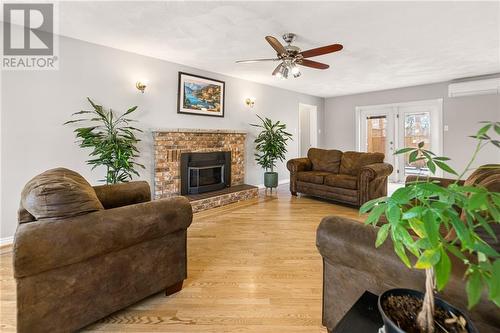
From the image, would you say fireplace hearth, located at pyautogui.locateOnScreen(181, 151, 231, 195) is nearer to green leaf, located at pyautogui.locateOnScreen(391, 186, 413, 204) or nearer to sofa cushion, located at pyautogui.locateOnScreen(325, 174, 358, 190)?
sofa cushion, located at pyautogui.locateOnScreen(325, 174, 358, 190)

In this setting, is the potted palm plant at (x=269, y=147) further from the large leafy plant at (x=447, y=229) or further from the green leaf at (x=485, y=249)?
the green leaf at (x=485, y=249)

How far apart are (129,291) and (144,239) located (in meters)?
0.33

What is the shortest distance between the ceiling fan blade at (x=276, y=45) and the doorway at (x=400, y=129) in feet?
14.6

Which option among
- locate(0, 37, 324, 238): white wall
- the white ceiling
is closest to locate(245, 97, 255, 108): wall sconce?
the white ceiling

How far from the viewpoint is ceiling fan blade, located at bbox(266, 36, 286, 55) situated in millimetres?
2570

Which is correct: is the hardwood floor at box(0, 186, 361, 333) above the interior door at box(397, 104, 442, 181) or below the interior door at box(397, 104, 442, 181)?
below

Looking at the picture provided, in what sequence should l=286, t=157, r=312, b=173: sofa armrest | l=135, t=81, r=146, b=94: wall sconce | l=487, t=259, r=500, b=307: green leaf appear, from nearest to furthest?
l=487, t=259, r=500, b=307: green leaf, l=135, t=81, r=146, b=94: wall sconce, l=286, t=157, r=312, b=173: sofa armrest

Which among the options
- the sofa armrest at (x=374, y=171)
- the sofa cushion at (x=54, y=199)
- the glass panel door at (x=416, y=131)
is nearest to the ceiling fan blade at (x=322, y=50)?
the sofa armrest at (x=374, y=171)

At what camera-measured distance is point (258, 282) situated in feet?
6.75

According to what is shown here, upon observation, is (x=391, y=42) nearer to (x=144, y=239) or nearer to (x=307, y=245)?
(x=307, y=245)

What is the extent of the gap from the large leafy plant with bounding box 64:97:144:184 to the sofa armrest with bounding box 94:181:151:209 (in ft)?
3.59

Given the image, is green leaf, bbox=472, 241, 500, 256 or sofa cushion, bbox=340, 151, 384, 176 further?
sofa cushion, bbox=340, 151, 384, 176

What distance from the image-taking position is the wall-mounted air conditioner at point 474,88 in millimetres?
4941

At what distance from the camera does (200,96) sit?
4.64 metres
